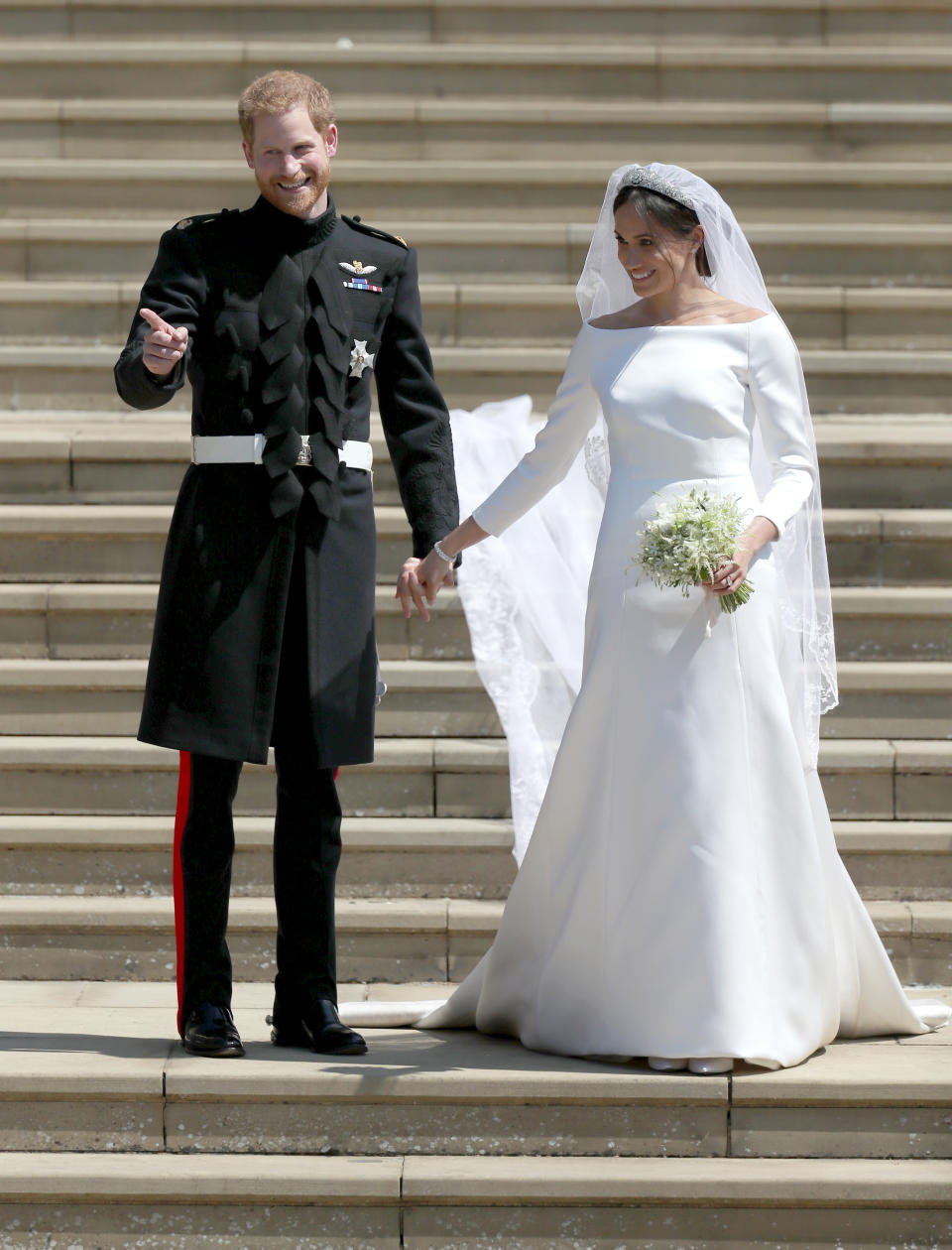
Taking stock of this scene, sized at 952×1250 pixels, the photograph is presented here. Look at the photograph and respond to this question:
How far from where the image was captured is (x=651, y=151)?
24.0ft

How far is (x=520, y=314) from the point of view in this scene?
6613 mm

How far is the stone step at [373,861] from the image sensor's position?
186 inches

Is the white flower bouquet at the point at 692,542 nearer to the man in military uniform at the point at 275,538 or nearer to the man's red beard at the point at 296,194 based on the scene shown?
the man in military uniform at the point at 275,538

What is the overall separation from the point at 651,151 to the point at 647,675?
4.28 meters

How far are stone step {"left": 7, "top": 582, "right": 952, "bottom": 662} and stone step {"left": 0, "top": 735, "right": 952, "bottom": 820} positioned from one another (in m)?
0.45

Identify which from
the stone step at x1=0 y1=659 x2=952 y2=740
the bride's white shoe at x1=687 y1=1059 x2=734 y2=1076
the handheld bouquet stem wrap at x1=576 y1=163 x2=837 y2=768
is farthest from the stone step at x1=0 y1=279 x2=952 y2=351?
the bride's white shoe at x1=687 y1=1059 x2=734 y2=1076

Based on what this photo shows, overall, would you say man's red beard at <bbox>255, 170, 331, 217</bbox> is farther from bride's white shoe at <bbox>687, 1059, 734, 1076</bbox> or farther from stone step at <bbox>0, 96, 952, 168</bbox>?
stone step at <bbox>0, 96, 952, 168</bbox>

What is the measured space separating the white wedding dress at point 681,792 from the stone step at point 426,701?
1.34 m

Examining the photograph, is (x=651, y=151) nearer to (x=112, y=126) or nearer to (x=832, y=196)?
(x=832, y=196)

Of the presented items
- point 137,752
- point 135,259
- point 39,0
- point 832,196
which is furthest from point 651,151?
point 137,752

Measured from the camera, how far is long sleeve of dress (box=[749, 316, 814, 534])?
368cm

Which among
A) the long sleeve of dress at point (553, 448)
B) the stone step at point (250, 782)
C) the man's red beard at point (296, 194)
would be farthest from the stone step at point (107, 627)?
the man's red beard at point (296, 194)

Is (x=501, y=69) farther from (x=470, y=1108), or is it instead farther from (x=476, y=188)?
(x=470, y=1108)

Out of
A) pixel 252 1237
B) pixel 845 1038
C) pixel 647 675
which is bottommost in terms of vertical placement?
pixel 252 1237
